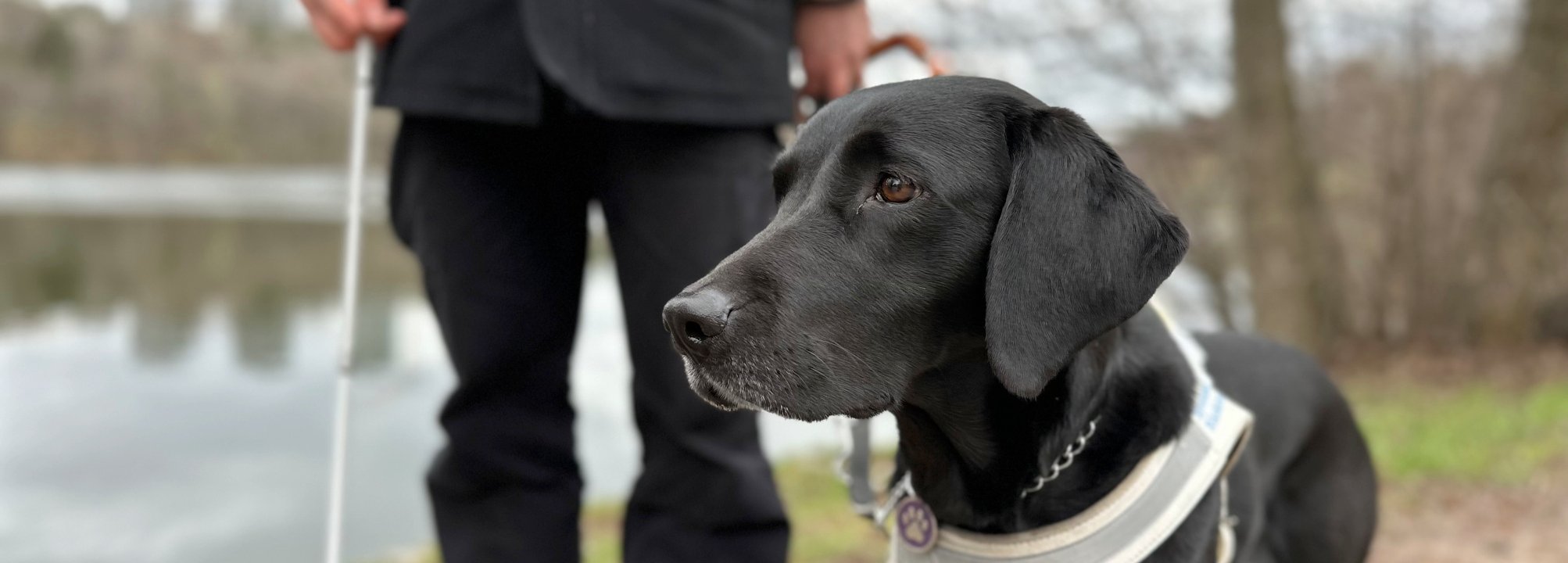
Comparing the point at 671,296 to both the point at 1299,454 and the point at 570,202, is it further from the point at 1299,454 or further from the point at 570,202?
the point at 1299,454

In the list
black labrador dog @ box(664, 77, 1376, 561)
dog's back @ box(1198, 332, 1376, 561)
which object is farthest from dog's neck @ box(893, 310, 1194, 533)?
dog's back @ box(1198, 332, 1376, 561)

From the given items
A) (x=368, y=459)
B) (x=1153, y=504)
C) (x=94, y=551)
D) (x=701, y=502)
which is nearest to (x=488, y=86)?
(x=701, y=502)

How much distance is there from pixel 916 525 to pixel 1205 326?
24.1 ft

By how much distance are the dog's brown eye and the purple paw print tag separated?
584 mm

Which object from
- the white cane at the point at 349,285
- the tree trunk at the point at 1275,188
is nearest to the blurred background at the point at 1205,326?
the tree trunk at the point at 1275,188

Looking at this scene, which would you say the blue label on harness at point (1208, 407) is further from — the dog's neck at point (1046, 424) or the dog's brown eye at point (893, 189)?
the dog's brown eye at point (893, 189)

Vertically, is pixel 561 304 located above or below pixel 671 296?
below

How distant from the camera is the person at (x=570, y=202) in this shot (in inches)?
82.7

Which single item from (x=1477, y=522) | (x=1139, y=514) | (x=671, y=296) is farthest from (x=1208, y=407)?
(x=1477, y=522)

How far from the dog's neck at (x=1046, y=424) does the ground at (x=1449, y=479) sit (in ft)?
7.59

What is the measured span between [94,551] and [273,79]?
22743mm

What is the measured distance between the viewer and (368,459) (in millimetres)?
6281

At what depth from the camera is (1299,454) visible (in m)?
2.63

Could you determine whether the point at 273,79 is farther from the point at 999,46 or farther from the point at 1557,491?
the point at 1557,491
